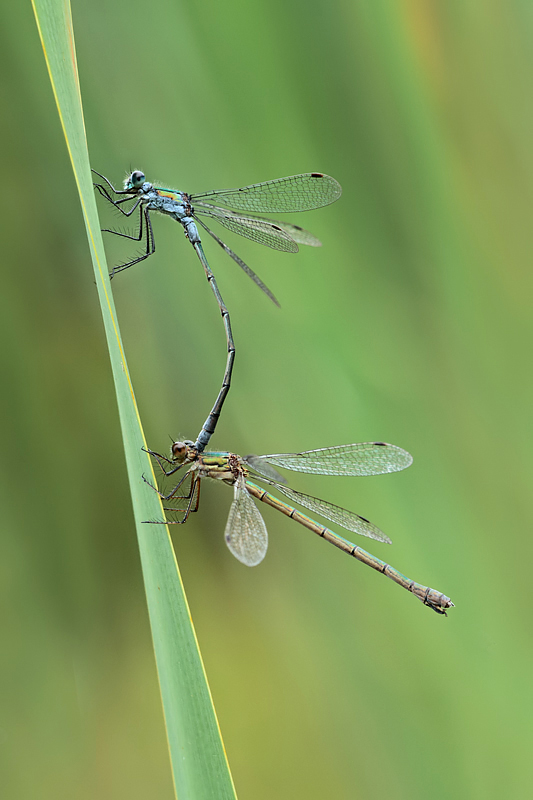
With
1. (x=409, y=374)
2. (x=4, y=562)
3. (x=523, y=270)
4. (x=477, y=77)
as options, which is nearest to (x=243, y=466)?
(x=409, y=374)

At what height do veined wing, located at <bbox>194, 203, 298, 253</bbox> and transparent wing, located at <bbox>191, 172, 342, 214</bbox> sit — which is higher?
transparent wing, located at <bbox>191, 172, 342, 214</bbox>

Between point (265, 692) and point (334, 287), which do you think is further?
point (334, 287)

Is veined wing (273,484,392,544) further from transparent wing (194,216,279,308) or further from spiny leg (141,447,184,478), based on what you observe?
transparent wing (194,216,279,308)

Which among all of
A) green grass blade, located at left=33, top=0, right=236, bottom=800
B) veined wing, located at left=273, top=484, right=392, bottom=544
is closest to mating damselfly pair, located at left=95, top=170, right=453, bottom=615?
veined wing, located at left=273, top=484, right=392, bottom=544

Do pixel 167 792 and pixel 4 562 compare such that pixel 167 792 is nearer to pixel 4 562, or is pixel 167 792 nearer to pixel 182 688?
pixel 4 562

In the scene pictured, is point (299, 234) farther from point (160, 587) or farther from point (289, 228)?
point (160, 587)
